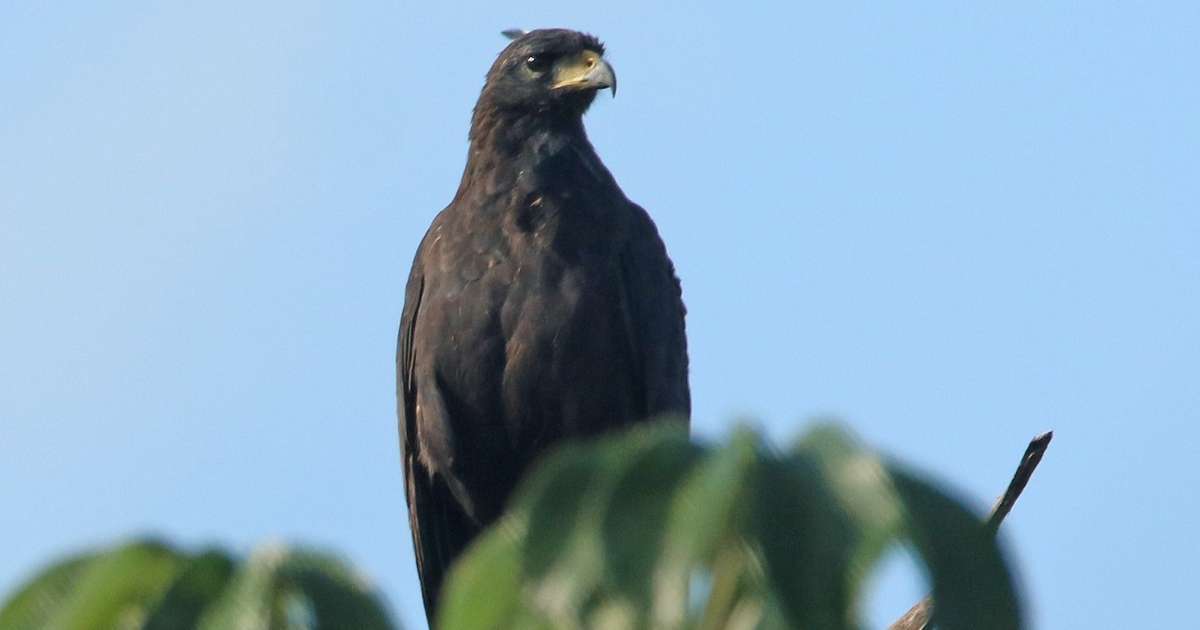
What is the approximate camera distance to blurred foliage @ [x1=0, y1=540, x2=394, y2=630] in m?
1.80

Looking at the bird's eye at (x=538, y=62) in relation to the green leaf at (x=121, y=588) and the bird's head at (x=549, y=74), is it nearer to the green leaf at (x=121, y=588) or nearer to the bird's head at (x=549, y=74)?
the bird's head at (x=549, y=74)

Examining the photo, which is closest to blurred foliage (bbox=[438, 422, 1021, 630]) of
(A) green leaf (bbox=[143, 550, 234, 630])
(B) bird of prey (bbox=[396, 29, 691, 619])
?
(A) green leaf (bbox=[143, 550, 234, 630])

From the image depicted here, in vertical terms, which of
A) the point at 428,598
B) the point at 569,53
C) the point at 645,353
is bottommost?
the point at 428,598

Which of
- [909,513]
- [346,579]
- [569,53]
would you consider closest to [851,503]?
[909,513]

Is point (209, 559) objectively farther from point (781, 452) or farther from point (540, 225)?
point (540, 225)

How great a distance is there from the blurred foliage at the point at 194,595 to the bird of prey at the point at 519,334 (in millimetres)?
4792

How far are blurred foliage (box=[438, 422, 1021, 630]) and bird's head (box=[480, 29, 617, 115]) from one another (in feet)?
19.0

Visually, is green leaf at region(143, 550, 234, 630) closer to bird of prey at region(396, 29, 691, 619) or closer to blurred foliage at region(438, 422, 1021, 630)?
blurred foliage at region(438, 422, 1021, 630)

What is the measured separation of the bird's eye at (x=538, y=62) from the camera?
25.2 feet

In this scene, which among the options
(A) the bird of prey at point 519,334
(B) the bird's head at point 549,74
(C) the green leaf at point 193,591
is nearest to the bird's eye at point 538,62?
(B) the bird's head at point 549,74

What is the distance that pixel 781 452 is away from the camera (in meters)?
1.82

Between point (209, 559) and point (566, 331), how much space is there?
480 cm

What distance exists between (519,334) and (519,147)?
1.00 metres

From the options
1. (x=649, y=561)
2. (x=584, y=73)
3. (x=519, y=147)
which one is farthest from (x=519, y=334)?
(x=649, y=561)
